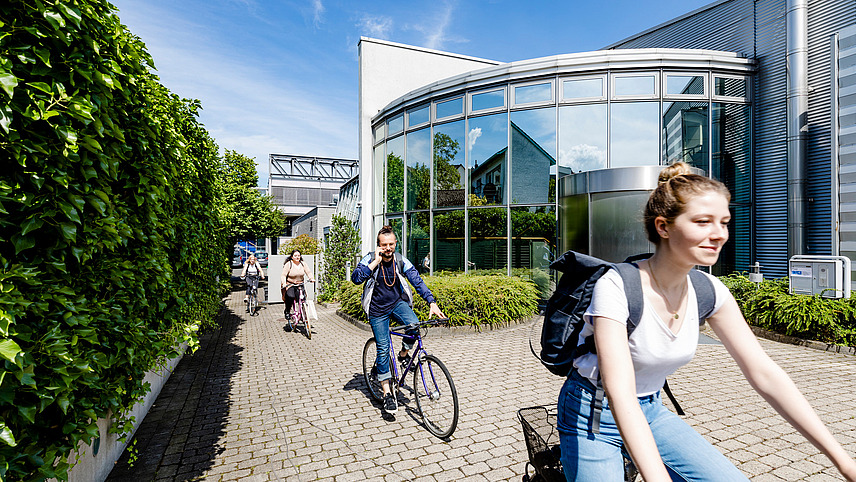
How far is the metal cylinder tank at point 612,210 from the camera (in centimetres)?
947

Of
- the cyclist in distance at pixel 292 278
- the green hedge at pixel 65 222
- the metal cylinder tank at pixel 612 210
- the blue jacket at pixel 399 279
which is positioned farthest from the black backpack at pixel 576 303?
the cyclist in distance at pixel 292 278

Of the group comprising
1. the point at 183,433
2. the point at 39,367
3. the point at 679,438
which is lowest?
the point at 183,433

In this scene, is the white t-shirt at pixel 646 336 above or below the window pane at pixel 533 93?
below

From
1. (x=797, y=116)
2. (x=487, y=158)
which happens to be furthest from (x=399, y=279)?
(x=797, y=116)

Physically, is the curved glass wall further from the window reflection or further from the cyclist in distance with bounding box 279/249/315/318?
the cyclist in distance with bounding box 279/249/315/318

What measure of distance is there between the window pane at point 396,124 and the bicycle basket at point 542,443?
1512 centimetres

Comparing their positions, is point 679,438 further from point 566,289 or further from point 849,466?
point 566,289

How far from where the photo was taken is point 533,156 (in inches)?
519

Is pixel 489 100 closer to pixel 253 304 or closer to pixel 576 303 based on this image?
pixel 253 304

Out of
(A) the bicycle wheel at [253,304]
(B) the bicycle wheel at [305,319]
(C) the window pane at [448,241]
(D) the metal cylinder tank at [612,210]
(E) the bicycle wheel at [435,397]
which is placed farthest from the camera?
(C) the window pane at [448,241]

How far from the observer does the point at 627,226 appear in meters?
9.56

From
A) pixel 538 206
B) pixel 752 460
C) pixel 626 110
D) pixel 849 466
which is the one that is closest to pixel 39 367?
pixel 849 466

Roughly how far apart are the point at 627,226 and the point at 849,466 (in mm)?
8732

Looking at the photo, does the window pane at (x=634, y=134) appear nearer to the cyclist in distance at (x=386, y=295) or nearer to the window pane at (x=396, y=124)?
the window pane at (x=396, y=124)
